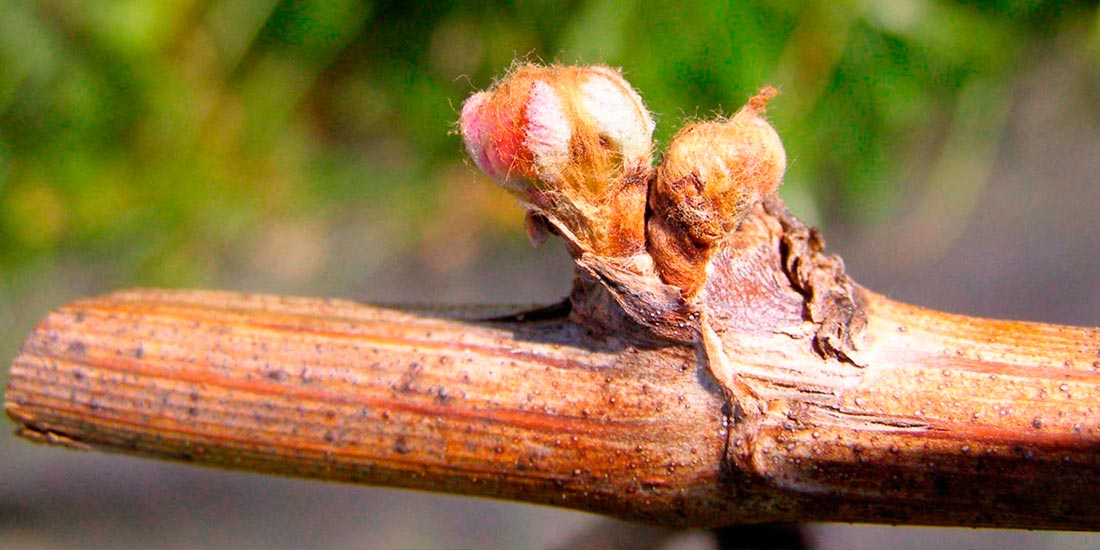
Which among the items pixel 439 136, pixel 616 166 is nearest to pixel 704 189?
pixel 616 166

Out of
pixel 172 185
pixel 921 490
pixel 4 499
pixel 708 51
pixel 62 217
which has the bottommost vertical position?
pixel 4 499

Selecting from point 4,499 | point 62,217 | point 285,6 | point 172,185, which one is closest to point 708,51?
point 285,6

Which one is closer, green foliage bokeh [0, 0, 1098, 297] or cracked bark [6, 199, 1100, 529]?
cracked bark [6, 199, 1100, 529]

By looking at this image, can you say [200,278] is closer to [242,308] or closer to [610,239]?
[242,308]

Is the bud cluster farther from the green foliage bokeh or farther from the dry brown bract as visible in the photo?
the green foliage bokeh

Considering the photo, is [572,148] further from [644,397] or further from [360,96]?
[360,96]

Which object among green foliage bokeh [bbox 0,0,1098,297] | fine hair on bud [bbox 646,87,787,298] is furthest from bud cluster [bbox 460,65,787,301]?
green foliage bokeh [bbox 0,0,1098,297]
